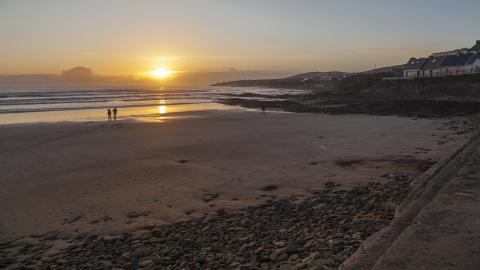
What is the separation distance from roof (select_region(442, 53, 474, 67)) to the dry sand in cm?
4657

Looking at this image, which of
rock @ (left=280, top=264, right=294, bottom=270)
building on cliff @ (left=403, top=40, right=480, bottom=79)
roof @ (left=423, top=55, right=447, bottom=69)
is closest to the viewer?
rock @ (left=280, top=264, right=294, bottom=270)

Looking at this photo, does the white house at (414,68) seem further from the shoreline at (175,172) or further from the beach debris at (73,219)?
the beach debris at (73,219)

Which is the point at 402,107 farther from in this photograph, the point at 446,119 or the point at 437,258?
the point at 437,258

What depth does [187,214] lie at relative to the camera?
27.9 ft

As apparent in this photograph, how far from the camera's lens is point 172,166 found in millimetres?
13250

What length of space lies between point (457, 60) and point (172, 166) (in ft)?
206

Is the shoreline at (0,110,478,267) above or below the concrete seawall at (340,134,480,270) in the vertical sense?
below

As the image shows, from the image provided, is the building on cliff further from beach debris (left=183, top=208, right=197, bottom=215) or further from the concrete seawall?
beach debris (left=183, top=208, right=197, bottom=215)

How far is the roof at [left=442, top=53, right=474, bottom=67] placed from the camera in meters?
61.1

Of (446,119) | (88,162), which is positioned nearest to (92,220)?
(88,162)

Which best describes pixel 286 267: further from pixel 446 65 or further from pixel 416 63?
pixel 416 63

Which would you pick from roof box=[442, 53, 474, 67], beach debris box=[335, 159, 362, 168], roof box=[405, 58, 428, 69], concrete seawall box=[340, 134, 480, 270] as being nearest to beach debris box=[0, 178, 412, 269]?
concrete seawall box=[340, 134, 480, 270]

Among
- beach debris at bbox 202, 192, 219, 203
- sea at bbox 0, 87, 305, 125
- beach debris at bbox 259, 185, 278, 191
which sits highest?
sea at bbox 0, 87, 305, 125

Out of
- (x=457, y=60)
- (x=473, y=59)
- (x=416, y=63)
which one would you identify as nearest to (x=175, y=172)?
(x=473, y=59)
